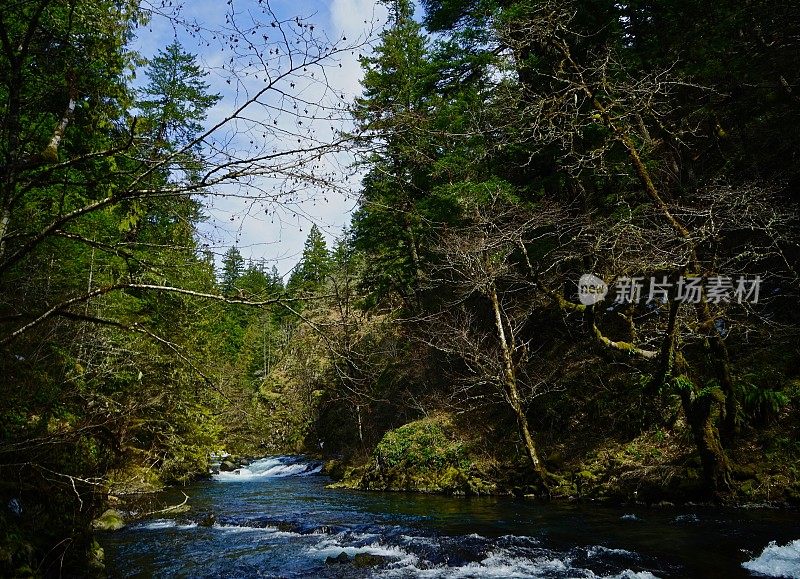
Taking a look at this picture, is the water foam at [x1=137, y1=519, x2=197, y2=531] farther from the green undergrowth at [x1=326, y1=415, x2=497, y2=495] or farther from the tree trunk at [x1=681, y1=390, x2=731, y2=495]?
the tree trunk at [x1=681, y1=390, x2=731, y2=495]

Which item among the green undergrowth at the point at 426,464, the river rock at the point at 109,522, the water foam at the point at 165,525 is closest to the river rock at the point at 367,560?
the water foam at the point at 165,525

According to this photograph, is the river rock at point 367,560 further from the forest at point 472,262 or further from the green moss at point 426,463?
the green moss at point 426,463

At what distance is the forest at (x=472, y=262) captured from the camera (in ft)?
11.6

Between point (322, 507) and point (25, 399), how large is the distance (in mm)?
8649

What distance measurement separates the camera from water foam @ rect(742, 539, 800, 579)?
623cm

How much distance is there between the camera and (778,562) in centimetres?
650

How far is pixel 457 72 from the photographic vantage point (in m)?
17.5

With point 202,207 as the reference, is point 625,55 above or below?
above

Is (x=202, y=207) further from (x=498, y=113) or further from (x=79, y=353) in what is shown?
(x=79, y=353)

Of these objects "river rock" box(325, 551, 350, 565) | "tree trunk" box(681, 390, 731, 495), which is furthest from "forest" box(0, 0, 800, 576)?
"river rock" box(325, 551, 350, 565)

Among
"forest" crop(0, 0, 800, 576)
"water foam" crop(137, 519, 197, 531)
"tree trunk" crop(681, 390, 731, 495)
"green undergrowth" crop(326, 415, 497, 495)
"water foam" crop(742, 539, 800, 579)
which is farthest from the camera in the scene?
"green undergrowth" crop(326, 415, 497, 495)

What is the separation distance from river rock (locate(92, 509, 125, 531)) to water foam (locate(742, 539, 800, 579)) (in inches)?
447

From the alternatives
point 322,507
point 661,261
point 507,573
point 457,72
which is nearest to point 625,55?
point 457,72

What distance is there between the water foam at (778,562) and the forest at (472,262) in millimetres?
2994
